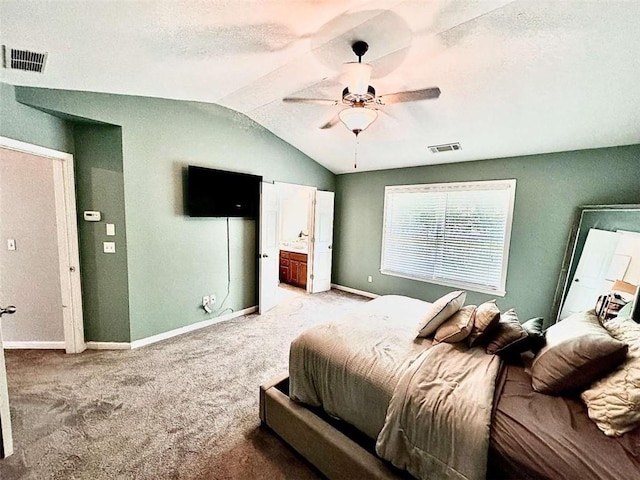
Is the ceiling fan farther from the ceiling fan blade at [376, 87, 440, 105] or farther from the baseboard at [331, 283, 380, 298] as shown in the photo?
the baseboard at [331, 283, 380, 298]

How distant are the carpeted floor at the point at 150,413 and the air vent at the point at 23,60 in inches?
98.9

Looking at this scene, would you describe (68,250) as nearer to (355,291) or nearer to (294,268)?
(294,268)

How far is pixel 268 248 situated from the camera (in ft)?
14.4

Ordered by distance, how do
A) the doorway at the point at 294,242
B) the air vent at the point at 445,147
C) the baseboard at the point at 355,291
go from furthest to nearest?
the baseboard at the point at 355,291
the doorway at the point at 294,242
the air vent at the point at 445,147

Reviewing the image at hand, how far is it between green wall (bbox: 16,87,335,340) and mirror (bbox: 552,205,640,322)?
4.10 m

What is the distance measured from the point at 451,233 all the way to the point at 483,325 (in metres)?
2.82

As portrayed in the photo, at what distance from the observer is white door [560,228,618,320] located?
3.03 meters

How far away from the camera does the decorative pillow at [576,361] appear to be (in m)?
1.29

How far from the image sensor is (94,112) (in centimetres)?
273

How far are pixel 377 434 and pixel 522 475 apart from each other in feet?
2.10

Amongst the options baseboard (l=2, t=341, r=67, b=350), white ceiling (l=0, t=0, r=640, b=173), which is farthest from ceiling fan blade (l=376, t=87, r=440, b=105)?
baseboard (l=2, t=341, r=67, b=350)

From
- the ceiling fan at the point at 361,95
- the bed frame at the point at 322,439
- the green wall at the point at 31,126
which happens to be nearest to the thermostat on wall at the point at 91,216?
A: the green wall at the point at 31,126

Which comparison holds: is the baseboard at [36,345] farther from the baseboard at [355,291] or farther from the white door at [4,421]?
the baseboard at [355,291]

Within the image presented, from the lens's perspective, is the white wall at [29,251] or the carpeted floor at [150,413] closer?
the carpeted floor at [150,413]
